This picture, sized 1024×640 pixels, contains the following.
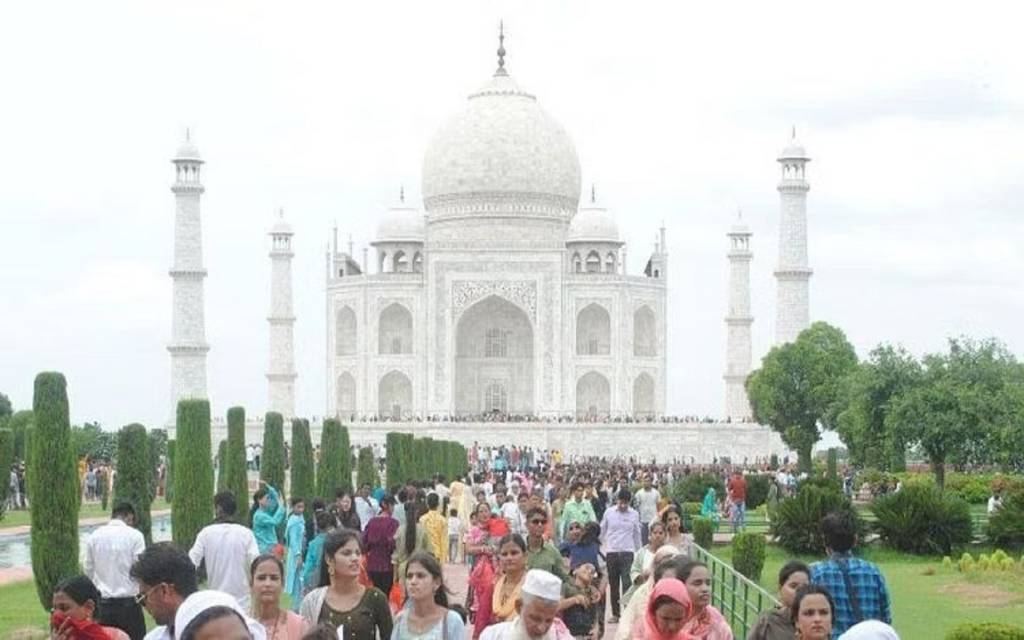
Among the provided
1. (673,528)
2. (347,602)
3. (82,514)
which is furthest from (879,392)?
(347,602)

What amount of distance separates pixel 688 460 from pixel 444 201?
34.8 feet

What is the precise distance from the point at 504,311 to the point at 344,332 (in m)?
4.15

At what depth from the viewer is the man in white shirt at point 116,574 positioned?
768 centimetres

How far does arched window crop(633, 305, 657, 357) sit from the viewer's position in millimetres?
45312

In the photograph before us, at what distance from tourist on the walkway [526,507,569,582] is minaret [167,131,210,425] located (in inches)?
1352

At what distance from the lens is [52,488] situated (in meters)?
12.1

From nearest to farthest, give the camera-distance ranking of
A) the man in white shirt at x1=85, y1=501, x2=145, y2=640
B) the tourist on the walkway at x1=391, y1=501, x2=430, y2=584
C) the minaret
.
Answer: the man in white shirt at x1=85, y1=501, x2=145, y2=640 < the tourist on the walkway at x1=391, y1=501, x2=430, y2=584 < the minaret

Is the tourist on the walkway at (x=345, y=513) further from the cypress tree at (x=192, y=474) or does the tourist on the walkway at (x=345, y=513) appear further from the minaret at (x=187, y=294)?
the minaret at (x=187, y=294)

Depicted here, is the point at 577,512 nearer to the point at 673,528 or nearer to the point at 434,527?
the point at 434,527

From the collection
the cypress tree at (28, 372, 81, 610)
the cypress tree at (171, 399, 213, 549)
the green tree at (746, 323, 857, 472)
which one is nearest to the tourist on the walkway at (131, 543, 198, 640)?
the cypress tree at (28, 372, 81, 610)

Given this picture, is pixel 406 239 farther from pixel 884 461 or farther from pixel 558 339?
pixel 884 461

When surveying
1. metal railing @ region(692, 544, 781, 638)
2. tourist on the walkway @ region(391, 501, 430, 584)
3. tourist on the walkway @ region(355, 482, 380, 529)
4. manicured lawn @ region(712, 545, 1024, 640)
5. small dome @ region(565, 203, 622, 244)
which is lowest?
manicured lawn @ region(712, 545, 1024, 640)

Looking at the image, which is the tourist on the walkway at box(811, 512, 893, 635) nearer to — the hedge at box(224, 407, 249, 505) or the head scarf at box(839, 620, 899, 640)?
the head scarf at box(839, 620, 899, 640)

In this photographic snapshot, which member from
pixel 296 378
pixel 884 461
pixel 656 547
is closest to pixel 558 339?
pixel 296 378
